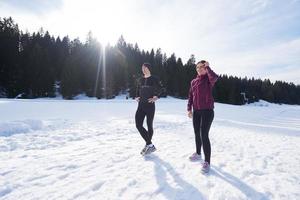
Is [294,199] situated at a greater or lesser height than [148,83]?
lesser

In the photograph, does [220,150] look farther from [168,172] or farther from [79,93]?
[79,93]

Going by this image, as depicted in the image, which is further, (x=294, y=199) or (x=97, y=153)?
(x=97, y=153)

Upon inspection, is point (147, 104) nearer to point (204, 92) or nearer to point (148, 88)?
point (148, 88)

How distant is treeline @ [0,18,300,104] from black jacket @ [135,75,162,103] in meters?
50.2

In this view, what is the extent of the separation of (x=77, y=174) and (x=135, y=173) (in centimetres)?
105

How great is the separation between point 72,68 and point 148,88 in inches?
2174

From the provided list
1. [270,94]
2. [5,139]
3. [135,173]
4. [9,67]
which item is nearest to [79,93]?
[9,67]

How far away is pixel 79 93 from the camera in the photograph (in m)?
60.4

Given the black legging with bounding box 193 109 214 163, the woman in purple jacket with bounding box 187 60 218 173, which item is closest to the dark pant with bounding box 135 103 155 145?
the woman in purple jacket with bounding box 187 60 218 173

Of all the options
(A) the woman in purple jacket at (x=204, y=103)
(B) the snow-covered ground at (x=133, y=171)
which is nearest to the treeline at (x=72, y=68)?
(B) the snow-covered ground at (x=133, y=171)

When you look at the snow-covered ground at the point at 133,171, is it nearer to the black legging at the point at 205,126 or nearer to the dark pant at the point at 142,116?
the black legging at the point at 205,126

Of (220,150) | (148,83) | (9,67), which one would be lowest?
(220,150)

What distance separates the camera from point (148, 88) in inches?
257

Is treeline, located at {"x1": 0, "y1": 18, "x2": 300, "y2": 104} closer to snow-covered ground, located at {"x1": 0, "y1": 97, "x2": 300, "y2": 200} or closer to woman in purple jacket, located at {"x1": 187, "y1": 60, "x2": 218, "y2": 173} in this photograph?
snow-covered ground, located at {"x1": 0, "y1": 97, "x2": 300, "y2": 200}
